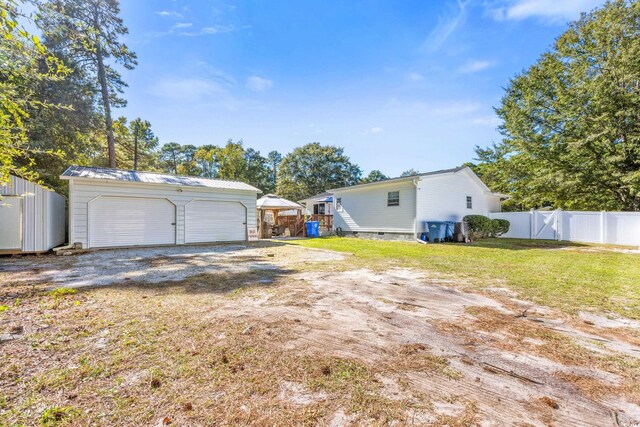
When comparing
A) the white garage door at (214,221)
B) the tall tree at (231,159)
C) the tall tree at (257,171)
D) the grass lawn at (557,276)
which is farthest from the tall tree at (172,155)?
the grass lawn at (557,276)

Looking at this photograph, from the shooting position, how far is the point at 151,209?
11.2 metres

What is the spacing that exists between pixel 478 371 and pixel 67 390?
2840mm

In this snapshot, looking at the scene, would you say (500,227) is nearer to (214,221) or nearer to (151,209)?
(214,221)

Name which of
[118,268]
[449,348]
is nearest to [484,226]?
[449,348]

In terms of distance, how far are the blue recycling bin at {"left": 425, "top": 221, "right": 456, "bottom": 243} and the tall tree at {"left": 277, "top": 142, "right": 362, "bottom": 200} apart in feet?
79.6

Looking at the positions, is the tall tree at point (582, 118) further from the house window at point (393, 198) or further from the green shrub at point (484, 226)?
the house window at point (393, 198)

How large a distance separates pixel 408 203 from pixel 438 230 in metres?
1.82

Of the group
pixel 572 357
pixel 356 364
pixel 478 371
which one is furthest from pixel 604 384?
pixel 356 364

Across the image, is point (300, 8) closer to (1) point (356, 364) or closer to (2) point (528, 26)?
(2) point (528, 26)

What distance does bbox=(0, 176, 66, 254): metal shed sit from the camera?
8.25 m

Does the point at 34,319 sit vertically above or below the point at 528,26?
below

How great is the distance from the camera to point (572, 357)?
2316 mm

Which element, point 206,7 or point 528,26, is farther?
point 528,26

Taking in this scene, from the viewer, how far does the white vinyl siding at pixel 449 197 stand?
13188mm
